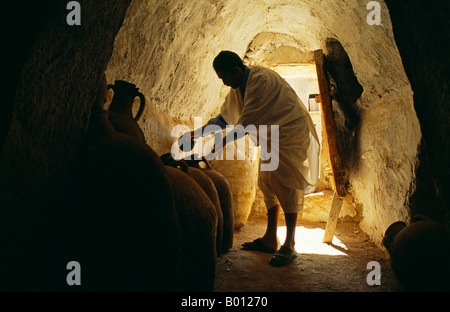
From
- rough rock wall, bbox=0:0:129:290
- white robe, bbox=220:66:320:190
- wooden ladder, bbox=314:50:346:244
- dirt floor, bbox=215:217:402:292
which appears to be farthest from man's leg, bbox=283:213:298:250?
rough rock wall, bbox=0:0:129:290

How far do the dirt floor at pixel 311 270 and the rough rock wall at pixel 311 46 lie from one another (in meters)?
0.37

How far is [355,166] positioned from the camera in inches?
129

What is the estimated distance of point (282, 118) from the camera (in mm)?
2299

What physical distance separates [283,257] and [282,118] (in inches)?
42.3

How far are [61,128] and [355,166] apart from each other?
3.09 meters

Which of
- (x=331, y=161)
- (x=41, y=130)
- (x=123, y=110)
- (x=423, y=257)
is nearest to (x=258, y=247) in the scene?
(x=331, y=161)

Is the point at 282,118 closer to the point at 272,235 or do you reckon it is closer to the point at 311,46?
→ the point at 272,235

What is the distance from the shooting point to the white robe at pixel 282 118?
2.27m

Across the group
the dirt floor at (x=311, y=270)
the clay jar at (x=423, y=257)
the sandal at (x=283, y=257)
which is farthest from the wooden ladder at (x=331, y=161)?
the clay jar at (x=423, y=257)

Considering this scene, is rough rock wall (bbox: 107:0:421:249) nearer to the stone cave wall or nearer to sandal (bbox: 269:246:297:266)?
the stone cave wall

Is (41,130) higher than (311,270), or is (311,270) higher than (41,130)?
(41,130)

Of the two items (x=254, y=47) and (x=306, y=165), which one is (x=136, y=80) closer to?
(x=306, y=165)

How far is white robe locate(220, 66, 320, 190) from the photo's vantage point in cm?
227

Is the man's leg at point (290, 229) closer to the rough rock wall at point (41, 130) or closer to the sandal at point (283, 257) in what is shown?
the sandal at point (283, 257)
